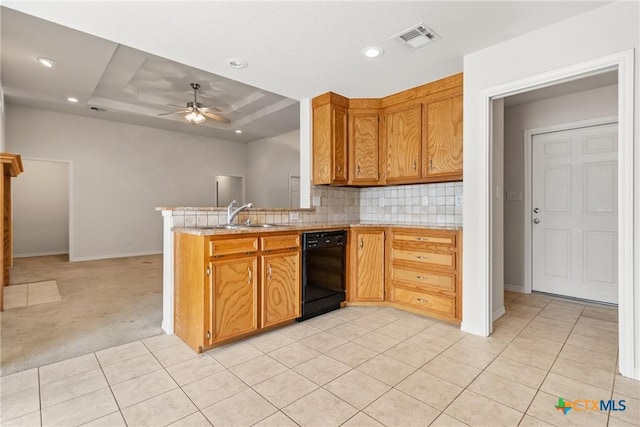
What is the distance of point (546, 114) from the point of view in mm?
3889

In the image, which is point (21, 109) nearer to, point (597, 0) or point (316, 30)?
point (316, 30)

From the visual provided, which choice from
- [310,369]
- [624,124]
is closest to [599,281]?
[624,124]

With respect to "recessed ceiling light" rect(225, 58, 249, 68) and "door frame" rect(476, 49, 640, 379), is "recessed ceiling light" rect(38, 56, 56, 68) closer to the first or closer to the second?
"recessed ceiling light" rect(225, 58, 249, 68)

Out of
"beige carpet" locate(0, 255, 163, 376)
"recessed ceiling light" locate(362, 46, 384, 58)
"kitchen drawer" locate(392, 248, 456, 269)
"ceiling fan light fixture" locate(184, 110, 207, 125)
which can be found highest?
"ceiling fan light fixture" locate(184, 110, 207, 125)

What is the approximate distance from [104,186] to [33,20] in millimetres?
4118

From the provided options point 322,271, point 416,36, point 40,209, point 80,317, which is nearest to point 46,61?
point 80,317

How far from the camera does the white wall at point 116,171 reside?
19.2 ft

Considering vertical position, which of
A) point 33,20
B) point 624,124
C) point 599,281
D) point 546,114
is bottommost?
point 599,281

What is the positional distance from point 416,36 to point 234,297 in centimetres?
251

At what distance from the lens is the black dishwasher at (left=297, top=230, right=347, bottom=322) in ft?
9.87

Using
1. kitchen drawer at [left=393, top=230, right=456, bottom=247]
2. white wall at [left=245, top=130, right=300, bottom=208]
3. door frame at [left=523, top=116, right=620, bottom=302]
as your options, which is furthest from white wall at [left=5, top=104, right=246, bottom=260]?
door frame at [left=523, top=116, right=620, bottom=302]

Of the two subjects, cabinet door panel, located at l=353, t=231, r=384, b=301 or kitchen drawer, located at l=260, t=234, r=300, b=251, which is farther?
cabinet door panel, located at l=353, t=231, r=384, b=301

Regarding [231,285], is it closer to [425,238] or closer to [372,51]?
[425,238]

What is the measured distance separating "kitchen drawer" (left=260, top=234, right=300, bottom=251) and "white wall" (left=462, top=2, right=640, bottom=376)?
154 centimetres
